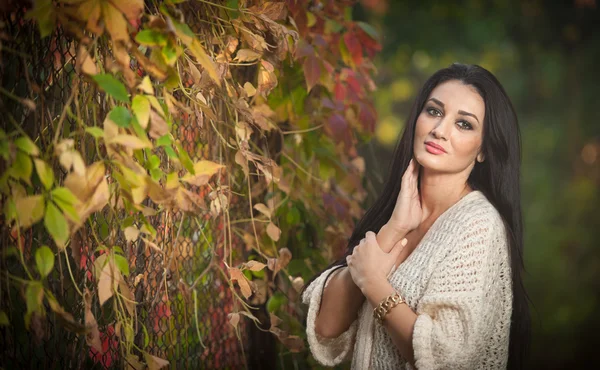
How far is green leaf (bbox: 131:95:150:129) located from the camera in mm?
1171

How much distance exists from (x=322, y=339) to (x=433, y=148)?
0.62 metres

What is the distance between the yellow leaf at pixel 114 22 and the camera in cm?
113

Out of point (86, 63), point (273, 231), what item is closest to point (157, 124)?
point (86, 63)

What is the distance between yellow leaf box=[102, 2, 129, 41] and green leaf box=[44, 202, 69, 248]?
0.30 meters

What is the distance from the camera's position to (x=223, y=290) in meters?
2.09

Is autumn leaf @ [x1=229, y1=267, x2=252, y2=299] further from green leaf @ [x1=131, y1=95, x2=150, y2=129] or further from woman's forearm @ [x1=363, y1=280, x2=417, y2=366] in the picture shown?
green leaf @ [x1=131, y1=95, x2=150, y2=129]

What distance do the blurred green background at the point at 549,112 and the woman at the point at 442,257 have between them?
11.9ft

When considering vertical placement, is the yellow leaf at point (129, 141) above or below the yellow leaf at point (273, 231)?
above

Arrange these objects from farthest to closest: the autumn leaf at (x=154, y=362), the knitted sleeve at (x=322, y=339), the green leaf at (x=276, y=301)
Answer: the green leaf at (x=276, y=301)
the knitted sleeve at (x=322, y=339)
the autumn leaf at (x=154, y=362)

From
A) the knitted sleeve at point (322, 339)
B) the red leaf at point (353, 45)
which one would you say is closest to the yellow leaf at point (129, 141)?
the knitted sleeve at point (322, 339)

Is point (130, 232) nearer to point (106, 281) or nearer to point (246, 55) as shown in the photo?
point (106, 281)

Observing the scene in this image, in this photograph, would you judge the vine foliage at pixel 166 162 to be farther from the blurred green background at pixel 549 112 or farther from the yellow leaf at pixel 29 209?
the blurred green background at pixel 549 112

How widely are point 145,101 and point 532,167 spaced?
17.2 ft

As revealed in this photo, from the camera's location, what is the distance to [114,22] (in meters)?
1.13
